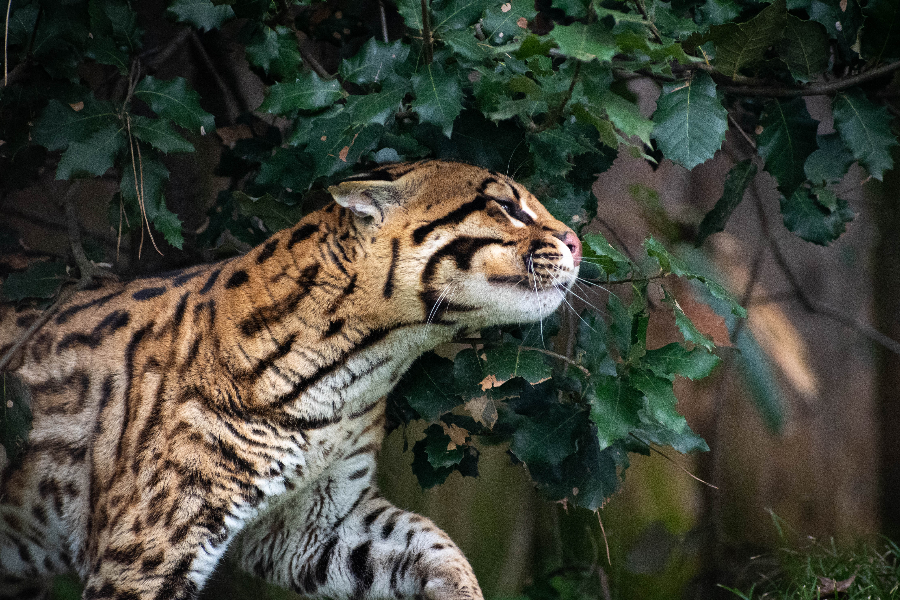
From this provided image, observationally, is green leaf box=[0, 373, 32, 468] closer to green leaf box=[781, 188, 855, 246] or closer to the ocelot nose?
the ocelot nose

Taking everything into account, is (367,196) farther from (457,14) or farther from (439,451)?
(439,451)

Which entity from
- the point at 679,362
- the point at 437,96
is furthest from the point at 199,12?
the point at 679,362

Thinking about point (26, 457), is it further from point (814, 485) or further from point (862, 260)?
point (862, 260)

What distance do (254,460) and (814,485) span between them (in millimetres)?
3458

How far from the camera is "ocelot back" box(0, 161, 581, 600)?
2.91 metres

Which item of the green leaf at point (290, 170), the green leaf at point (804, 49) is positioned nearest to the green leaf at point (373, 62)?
the green leaf at point (290, 170)

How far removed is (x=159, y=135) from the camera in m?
3.18

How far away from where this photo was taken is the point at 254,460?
10.1 feet

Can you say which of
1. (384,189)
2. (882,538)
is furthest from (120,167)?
(882,538)

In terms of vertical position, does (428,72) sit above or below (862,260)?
above

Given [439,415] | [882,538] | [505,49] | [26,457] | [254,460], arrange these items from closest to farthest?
[505,49] < [254,460] < [439,415] < [26,457] < [882,538]

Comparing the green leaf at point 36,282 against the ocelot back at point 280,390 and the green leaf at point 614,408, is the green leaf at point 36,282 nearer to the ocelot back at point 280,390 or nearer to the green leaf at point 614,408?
the ocelot back at point 280,390

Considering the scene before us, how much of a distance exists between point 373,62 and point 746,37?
122cm

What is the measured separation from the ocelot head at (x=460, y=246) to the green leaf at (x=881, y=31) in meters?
1.22
